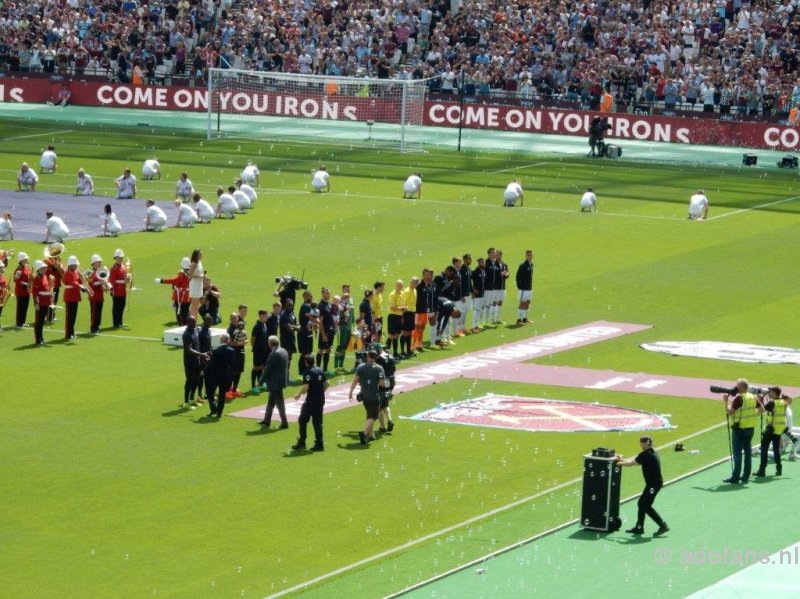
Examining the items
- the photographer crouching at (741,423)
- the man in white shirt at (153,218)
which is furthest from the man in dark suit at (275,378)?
the man in white shirt at (153,218)

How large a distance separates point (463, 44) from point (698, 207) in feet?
91.5

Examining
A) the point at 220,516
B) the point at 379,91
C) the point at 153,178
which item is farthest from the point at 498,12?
the point at 220,516

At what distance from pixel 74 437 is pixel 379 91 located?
1880 inches

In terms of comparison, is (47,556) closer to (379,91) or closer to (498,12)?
(379,91)

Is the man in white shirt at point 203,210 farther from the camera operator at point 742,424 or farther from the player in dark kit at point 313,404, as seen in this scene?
the camera operator at point 742,424

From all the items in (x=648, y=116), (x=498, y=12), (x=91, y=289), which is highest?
(x=498, y=12)

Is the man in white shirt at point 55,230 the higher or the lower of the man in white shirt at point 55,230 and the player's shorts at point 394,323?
the higher

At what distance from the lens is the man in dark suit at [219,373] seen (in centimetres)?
2830

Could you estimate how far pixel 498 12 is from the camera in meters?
79.9

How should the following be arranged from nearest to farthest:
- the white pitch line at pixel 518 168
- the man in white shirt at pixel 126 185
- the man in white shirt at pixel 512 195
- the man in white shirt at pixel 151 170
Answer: the man in white shirt at pixel 126 185
the man in white shirt at pixel 512 195
the man in white shirt at pixel 151 170
the white pitch line at pixel 518 168

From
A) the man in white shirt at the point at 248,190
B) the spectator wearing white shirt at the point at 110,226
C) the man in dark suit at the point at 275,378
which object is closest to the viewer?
the man in dark suit at the point at 275,378

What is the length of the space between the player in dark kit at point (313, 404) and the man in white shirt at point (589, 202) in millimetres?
29068

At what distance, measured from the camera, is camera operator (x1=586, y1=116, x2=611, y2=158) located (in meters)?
67.6

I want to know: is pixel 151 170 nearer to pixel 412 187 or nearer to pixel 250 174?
pixel 250 174
